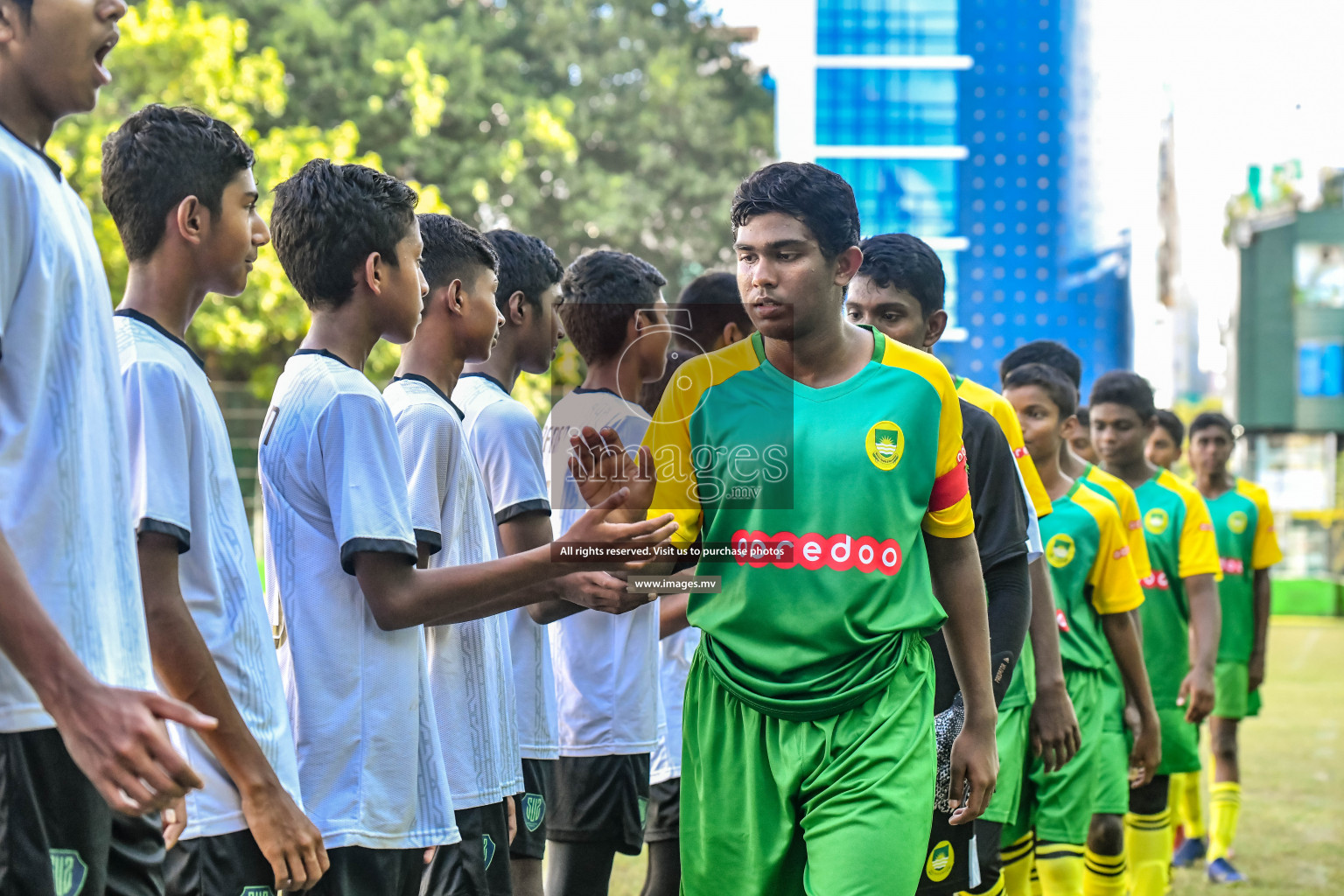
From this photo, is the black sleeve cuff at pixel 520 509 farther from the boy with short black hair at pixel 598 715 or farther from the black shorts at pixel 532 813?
the black shorts at pixel 532 813

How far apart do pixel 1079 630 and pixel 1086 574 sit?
0.67 ft

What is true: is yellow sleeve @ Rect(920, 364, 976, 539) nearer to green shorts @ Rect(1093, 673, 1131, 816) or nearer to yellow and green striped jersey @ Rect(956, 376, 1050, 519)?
yellow and green striped jersey @ Rect(956, 376, 1050, 519)

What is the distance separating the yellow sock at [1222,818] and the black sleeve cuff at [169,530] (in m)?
6.36

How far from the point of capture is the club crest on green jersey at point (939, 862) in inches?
138

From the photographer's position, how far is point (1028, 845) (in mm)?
4957

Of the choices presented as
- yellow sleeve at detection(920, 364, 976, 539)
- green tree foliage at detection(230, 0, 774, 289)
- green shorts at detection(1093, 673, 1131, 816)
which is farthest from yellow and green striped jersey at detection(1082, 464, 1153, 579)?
green tree foliage at detection(230, 0, 774, 289)

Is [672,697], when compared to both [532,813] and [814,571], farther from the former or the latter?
[814,571]

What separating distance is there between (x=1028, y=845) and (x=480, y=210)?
2057 centimetres

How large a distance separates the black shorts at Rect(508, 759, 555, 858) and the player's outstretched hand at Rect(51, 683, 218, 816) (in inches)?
86.3

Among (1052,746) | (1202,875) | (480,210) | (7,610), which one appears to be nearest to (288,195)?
(7,610)

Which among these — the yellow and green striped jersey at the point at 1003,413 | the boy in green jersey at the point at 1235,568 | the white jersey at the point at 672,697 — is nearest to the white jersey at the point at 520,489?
the white jersey at the point at 672,697

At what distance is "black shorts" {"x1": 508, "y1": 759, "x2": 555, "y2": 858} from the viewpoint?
12.5ft

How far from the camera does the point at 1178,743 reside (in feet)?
20.9

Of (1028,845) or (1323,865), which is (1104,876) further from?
(1323,865)
